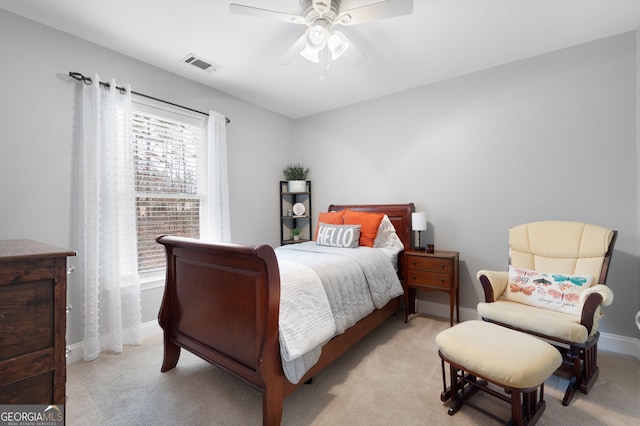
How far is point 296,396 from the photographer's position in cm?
181

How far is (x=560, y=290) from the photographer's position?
2035mm

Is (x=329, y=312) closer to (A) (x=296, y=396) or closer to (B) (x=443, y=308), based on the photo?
(A) (x=296, y=396)

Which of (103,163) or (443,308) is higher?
(103,163)

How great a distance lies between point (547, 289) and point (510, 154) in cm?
142

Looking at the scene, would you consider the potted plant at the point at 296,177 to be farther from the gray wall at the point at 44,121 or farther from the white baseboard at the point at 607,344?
the white baseboard at the point at 607,344

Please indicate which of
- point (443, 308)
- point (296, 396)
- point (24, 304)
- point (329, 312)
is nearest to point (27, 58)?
point (24, 304)

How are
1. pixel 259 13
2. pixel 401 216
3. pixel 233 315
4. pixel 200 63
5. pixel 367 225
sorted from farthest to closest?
1. pixel 401 216
2. pixel 367 225
3. pixel 200 63
4. pixel 259 13
5. pixel 233 315

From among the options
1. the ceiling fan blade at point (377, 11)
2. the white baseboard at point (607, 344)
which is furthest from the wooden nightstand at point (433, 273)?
the ceiling fan blade at point (377, 11)

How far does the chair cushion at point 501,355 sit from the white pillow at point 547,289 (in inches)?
27.2

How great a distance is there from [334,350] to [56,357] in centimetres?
154

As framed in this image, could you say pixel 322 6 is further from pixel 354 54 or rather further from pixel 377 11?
pixel 354 54

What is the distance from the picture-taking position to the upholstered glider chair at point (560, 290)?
1766mm

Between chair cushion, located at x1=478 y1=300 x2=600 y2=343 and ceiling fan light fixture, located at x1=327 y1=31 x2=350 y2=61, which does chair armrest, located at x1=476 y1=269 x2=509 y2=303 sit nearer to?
chair cushion, located at x1=478 y1=300 x2=600 y2=343

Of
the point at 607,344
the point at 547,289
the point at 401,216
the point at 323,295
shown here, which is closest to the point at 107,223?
the point at 323,295
